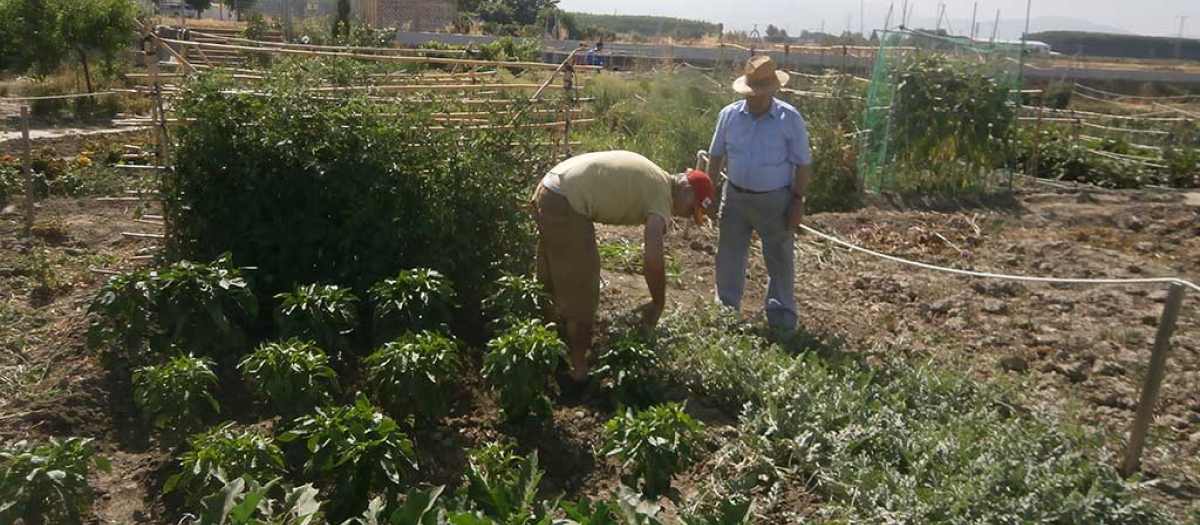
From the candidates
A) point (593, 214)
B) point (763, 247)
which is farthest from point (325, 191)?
point (763, 247)

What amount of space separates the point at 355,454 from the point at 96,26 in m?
16.6

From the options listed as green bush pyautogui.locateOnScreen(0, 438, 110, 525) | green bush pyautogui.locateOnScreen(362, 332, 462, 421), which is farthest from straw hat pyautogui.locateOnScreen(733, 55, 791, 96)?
green bush pyautogui.locateOnScreen(0, 438, 110, 525)

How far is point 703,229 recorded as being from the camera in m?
9.21

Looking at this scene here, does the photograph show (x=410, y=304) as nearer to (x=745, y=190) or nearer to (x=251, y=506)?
(x=251, y=506)

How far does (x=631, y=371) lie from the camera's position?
190 inches

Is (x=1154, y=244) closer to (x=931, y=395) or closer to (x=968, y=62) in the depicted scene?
(x=968, y=62)

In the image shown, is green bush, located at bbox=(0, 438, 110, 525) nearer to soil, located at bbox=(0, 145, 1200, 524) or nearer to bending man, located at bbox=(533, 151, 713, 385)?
soil, located at bbox=(0, 145, 1200, 524)

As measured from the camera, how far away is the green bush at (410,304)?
16.1 feet

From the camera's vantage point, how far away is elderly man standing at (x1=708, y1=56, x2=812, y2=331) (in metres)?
6.06

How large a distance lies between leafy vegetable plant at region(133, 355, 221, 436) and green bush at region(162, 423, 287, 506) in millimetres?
439

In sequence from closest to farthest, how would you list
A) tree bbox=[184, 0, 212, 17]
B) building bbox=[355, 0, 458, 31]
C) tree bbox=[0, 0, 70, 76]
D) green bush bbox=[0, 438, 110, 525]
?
green bush bbox=[0, 438, 110, 525]
tree bbox=[0, 0, 70, 76]
building bbox=[355, 0, 458, 31]
tree bbox=[184, 0, 212, 17]

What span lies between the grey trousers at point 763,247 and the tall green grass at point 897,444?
87 cm

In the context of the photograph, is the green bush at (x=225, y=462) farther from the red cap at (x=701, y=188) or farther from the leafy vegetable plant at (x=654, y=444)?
the red cap at (x=701, y=188)

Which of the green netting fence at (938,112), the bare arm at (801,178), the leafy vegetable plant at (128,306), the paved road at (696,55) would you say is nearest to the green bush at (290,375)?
A: the leafy vegetable plant at (128,306)
